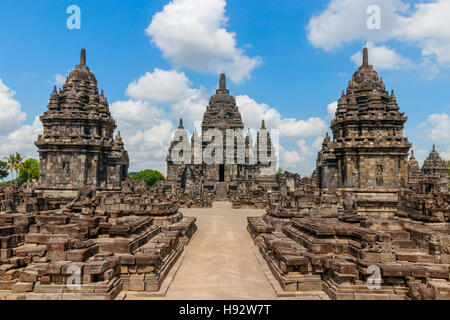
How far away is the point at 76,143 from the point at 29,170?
131 feet

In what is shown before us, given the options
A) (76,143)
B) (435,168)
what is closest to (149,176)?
(76,143)

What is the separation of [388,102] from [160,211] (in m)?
18.0

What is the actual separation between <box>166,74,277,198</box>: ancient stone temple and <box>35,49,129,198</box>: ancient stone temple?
48.9ft

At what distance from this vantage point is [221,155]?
42656 millimetres

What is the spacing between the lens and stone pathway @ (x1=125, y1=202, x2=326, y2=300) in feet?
22.3

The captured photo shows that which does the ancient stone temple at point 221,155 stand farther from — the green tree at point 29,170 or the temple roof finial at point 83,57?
the green tree at point 29,170

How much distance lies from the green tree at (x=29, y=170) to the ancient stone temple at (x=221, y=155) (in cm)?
2874

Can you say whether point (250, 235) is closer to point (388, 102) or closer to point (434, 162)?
point (388, 102)

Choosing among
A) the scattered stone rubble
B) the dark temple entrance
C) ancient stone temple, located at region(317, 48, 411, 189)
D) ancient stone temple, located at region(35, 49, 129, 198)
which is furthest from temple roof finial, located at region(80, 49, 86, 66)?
the dark temple entrance

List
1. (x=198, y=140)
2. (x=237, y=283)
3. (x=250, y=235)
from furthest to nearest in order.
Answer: (x=198, y=140) < (x=250, y=235) < (x=237, y=283)
